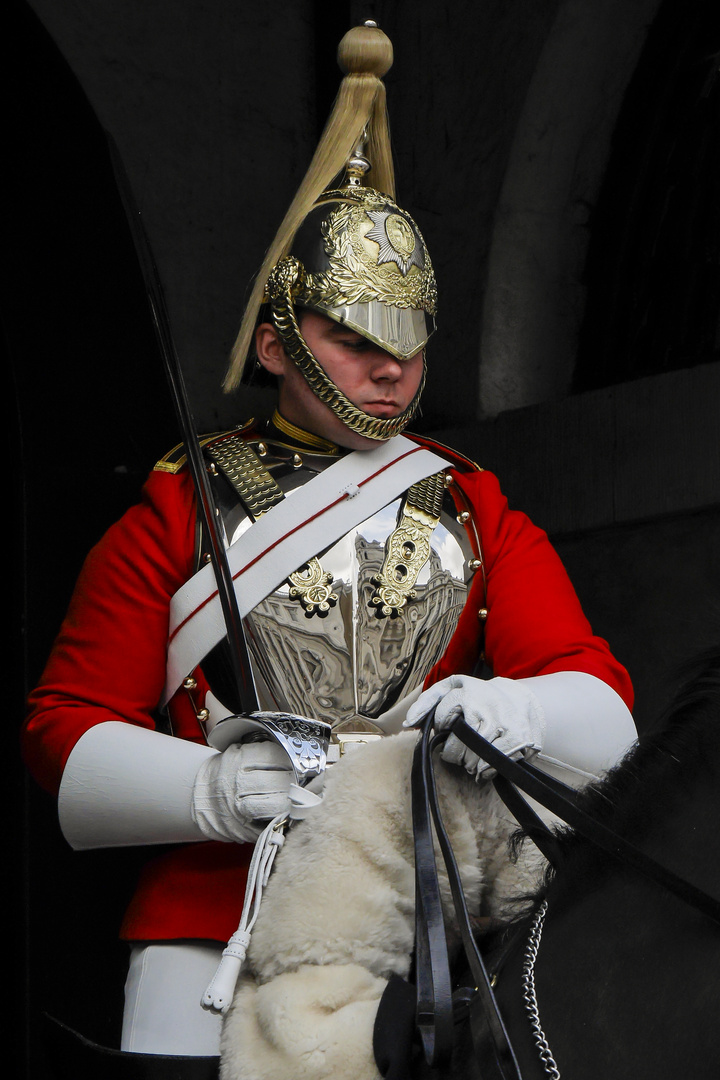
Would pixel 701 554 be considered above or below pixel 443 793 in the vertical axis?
above

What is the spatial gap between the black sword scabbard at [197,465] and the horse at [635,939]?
79 cm

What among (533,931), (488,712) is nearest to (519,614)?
(488,712)

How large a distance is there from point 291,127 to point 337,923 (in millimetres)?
2227

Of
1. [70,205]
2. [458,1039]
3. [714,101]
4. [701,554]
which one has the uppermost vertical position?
[714,101]

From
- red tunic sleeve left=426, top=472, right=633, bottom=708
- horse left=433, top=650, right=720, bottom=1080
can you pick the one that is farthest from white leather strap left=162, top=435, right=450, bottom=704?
horse left=433, top=650, right=720, bottom=1080

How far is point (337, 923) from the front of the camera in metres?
1.68

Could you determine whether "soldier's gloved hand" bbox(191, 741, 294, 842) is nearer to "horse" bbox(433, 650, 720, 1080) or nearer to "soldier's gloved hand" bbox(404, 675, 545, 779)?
"soldier's gloved hand" bbox(404, 675, 545, 779)

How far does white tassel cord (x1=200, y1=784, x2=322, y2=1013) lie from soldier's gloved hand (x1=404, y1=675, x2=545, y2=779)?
17 centimetres

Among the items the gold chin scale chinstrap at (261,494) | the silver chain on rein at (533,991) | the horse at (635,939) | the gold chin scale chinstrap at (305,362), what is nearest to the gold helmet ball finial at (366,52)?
the gold chin scale chinstrap at (305,362)

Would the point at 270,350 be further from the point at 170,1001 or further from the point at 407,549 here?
the point at 170,1001

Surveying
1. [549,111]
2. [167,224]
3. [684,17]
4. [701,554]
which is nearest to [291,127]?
[167,224]

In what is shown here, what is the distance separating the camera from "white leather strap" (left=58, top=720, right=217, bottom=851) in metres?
2.07

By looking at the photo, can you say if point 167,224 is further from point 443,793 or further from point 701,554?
point 443,793

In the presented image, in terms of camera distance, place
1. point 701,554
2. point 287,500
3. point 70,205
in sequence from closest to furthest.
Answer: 1. point 287,500
2. point 701,554
3. point 70,205
